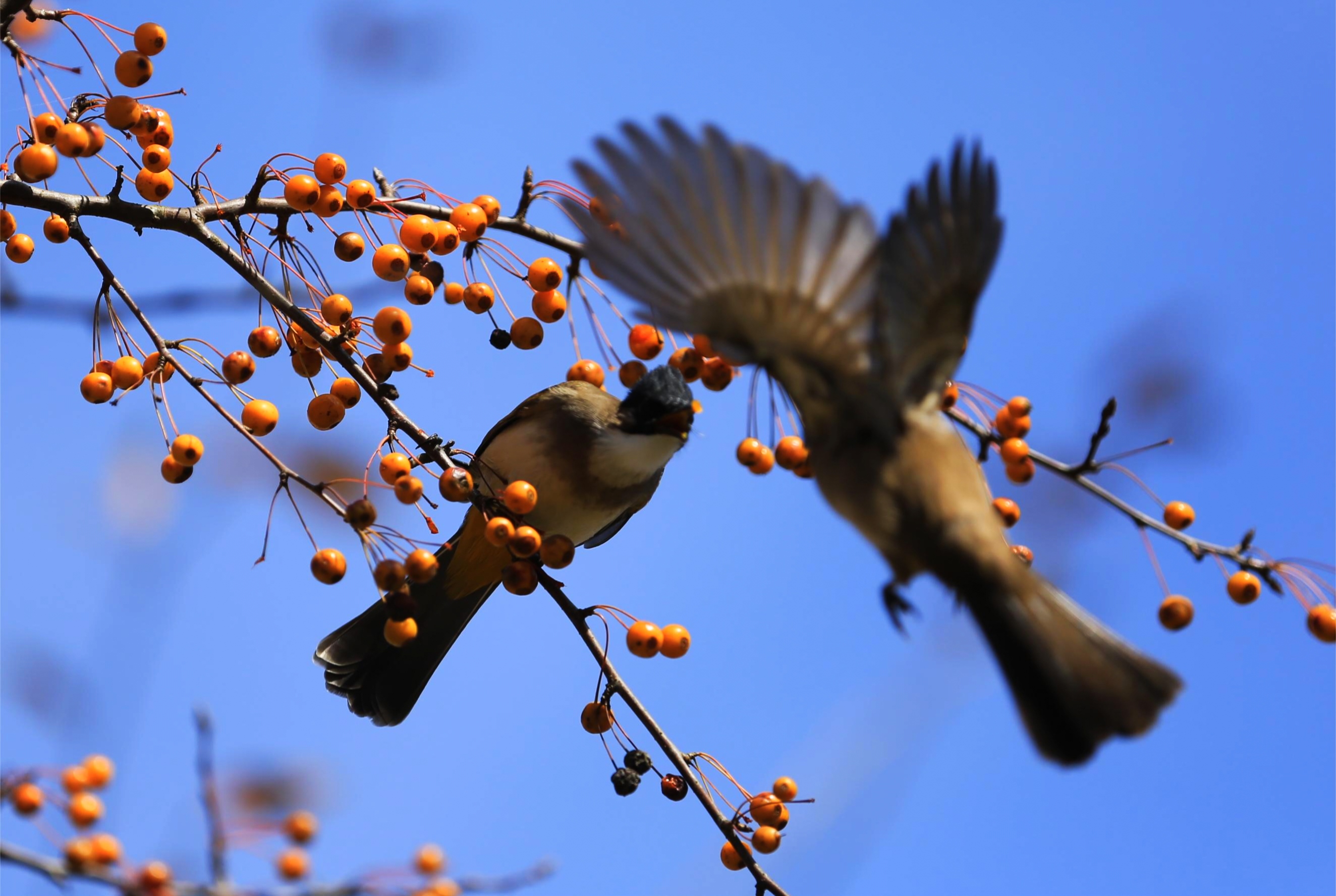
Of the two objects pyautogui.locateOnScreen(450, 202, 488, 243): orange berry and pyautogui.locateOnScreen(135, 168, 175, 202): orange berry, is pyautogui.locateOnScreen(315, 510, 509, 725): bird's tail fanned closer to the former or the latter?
pyautogui.locateOnScreen(450, 202, 488, 243): orange berry

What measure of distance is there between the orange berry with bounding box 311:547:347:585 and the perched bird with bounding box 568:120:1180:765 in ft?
3.28

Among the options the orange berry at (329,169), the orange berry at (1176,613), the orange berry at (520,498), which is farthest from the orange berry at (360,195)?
the orange berry at (1176,613)

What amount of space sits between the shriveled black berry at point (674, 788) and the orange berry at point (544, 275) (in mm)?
1461

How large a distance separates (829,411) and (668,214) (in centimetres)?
61

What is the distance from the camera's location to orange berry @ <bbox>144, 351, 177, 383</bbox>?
3179mm

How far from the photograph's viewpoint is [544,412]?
4.16 meters

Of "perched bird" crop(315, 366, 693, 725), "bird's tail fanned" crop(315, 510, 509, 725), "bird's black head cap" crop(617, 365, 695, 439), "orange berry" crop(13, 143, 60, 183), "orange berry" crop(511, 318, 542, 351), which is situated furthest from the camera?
"bird's tail fanned" crop(315, 510, 509, 725)

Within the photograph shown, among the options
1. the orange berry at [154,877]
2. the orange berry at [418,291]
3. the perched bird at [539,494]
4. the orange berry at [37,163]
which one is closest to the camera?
the orange berry at [154,877]

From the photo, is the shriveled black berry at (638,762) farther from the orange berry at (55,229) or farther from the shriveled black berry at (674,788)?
the orange berry at (55,229)

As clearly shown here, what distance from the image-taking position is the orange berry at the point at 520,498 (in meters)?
3.12

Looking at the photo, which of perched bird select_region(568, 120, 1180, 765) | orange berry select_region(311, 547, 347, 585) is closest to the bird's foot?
perched bird select_region(568, 120, 1180, 765)

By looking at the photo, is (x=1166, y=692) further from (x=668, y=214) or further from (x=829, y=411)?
(x=668, y=214)

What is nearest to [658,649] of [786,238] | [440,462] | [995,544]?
[440,462]

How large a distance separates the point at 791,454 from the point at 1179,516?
1.17 m
